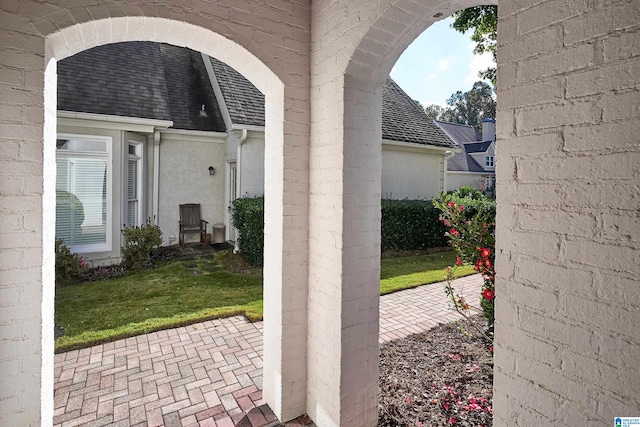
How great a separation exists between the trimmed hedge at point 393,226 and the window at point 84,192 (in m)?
2.92

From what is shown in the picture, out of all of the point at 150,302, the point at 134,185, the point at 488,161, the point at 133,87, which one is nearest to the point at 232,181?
the point at 134,185

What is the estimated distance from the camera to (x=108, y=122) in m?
7.66

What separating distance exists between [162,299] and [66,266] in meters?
2.21

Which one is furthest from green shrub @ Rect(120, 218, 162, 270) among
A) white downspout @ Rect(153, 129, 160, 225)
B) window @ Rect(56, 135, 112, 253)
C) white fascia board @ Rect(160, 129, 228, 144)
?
white fascia board @ Rect(160, 129, 228, 144)

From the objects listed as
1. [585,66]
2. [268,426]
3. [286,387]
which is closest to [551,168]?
[585,66]

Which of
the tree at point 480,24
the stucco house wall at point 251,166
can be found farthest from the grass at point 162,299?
the tree at point 480,24

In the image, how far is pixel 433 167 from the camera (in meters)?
12.7

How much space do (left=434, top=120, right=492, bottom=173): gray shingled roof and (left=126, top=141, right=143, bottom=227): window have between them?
56.1ft

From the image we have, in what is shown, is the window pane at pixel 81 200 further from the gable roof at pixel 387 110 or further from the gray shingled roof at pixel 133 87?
the gable roof at pixel 387 110

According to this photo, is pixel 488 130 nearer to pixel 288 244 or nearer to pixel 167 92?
pixel 167 92

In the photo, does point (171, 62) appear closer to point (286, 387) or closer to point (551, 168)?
point (286, 387)

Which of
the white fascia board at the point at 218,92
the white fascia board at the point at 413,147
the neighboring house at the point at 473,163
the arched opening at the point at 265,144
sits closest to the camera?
the arched opening at the point at 265,144

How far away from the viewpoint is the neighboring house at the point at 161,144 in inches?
295

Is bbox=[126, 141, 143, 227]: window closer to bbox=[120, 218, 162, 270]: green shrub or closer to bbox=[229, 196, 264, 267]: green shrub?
bbox=[120, 218, 162, 270]: green shrub
